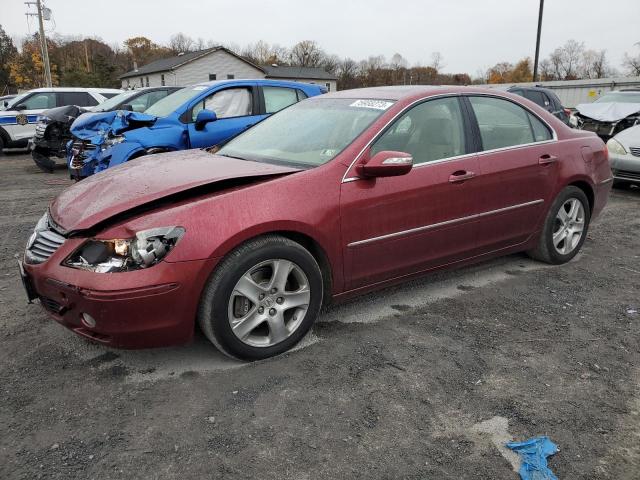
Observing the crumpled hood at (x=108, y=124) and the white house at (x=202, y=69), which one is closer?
the crumpled hood at (x=108, y=124)

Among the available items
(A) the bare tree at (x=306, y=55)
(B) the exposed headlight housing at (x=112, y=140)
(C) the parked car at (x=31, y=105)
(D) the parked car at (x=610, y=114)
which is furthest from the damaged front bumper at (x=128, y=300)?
(A) the bare tree at (x=306, y=55)

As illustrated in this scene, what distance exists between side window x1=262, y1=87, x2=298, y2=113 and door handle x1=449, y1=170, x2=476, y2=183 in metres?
4.85

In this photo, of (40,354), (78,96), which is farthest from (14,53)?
(40,354)

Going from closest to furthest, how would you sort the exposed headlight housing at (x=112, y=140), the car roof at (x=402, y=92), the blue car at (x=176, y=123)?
the car roof at (x=402, y=92)
the blue car at (x=176, y=123)
the exposed headlight housing at (x=112, y=140)

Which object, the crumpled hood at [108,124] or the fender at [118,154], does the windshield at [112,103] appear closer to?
the crumpled hood at [108,124]

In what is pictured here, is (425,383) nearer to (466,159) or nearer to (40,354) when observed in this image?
(466,159)

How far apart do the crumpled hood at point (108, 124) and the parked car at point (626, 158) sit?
7.02 metres

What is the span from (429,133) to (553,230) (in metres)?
1.68

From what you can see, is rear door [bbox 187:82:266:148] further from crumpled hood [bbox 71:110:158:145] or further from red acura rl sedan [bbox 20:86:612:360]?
red acura rl sedan [bbox 20:86:612:360]

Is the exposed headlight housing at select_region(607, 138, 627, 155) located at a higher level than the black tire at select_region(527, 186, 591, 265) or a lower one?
higher

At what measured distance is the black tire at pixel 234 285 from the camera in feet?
9.10

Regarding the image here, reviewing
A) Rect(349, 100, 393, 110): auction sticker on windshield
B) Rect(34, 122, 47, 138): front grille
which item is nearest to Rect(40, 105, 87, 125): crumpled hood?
Rect(34, 122, 47, 138): front grille

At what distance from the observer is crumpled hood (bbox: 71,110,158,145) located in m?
7.46

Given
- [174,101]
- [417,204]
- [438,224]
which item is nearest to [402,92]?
[417,204]
